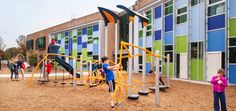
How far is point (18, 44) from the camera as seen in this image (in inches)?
2859

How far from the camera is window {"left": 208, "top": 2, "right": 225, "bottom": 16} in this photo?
15.2 metres

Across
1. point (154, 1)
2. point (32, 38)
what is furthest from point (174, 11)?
point (32, 38)

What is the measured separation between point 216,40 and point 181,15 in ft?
13.6

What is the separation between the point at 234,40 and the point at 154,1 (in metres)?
9.47

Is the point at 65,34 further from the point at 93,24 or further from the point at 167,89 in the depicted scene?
the point at 167,89

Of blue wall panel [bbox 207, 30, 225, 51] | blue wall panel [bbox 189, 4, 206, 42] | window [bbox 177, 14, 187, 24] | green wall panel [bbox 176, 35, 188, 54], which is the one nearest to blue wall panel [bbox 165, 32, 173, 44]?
green wall panel [bbox 176, 35, 188, 54]

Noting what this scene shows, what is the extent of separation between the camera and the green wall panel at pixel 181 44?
18.2m

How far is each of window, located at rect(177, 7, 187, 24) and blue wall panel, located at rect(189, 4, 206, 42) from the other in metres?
0.88

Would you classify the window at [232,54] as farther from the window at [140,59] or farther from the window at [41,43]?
the window at [41,43]

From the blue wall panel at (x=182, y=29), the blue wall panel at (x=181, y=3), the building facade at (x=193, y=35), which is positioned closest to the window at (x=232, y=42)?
the building facade at (x=193, y=35)

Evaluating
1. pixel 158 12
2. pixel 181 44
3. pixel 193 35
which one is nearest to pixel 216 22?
pixel 193 35

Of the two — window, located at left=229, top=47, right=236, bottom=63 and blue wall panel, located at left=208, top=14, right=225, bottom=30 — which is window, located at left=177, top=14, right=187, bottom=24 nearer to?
blue wall panel, located at left=208, top=14, right=225, bottom=30

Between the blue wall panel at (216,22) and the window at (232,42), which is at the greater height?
the blue wall panel at (216,22)

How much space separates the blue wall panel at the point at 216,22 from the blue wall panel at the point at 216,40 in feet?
1.06
